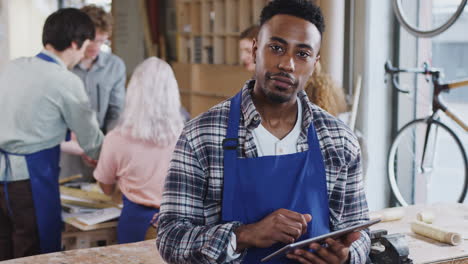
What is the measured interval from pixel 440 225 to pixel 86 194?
2.13 m

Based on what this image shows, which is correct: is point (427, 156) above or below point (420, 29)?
below

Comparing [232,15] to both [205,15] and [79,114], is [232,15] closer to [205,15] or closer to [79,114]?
[205,15]

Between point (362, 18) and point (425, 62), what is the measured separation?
54 cm

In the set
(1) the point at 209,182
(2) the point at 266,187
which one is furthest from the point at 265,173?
(1) the point at 209,182

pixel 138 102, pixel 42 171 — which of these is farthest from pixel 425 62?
pixel 42 171

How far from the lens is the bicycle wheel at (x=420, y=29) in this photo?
3.63 m

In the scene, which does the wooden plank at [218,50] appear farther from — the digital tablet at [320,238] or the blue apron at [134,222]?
the digital tablet at [320,238]

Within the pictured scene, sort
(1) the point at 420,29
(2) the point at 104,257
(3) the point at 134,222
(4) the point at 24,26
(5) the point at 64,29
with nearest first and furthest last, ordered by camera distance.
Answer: (2) the point at 104,257, (3) the point at 134,222, (5) the point at 64,29, (1) the point at 420,29, (4) the point at 24,26

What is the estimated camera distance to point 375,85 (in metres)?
4.30

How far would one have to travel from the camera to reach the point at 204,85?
7.27 m

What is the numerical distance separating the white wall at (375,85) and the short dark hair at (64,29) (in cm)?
193

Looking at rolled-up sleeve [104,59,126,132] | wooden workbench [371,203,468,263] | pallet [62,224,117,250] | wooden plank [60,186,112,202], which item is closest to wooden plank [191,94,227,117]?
rolled-up sleeve [104,59,126,132]

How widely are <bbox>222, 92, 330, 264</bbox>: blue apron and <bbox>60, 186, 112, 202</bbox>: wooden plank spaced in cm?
224

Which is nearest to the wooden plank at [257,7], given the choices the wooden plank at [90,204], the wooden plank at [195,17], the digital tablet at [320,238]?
the wooden plank at [195,17]
